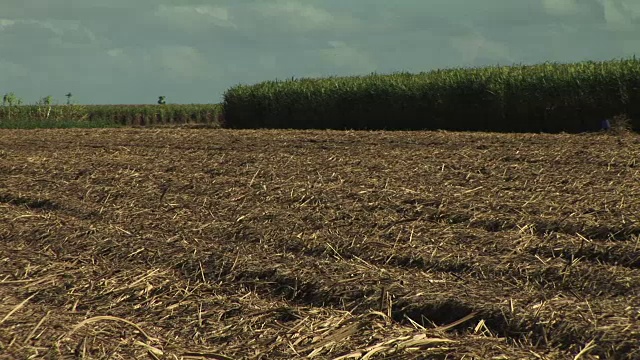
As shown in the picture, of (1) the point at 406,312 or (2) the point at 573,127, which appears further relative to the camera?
(2) the point at 573,127

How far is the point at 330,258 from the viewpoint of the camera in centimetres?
620

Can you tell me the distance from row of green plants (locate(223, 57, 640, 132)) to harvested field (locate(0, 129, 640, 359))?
11337 mm

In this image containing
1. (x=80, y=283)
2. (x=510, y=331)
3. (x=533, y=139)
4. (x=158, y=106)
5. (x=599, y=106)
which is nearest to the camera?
(x=510, y=331)

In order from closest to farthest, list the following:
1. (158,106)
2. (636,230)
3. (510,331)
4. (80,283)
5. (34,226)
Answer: (510,331) → (80,283) → (636,230) → (34,226) → (158,106)

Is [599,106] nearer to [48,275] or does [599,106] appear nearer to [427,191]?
[427,191]

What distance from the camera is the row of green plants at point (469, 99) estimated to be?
21938 millimetres

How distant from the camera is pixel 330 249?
640 cm

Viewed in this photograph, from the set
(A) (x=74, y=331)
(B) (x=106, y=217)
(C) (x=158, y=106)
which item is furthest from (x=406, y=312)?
(C) (x=158, y=106)

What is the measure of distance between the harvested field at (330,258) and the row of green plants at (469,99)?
11.3 m

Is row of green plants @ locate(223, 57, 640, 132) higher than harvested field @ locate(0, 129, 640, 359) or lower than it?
higher

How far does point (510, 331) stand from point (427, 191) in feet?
12.7

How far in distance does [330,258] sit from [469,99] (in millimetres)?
19123

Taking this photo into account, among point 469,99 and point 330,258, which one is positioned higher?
point 469,99

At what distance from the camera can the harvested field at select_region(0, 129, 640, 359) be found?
461 cm
